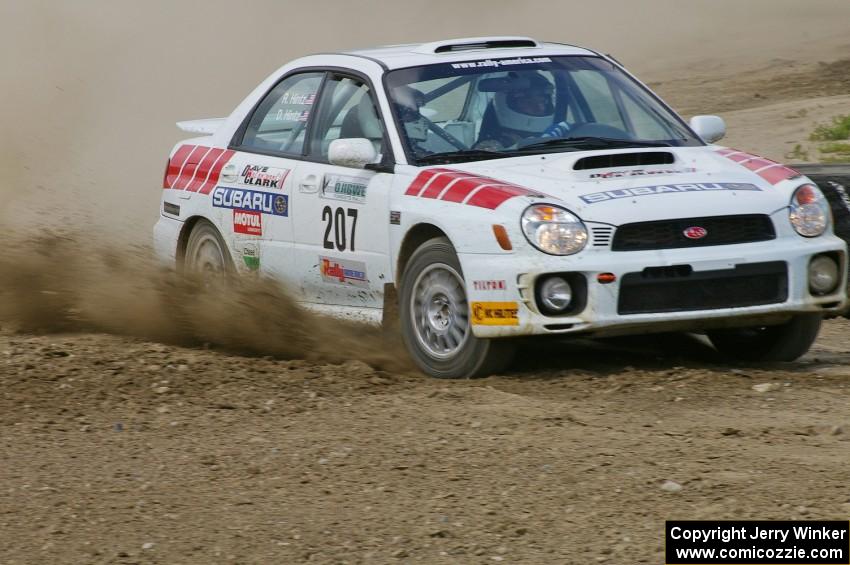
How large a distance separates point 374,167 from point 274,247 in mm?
873

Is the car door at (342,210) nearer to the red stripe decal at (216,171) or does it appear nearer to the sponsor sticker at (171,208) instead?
the red stripe decal at (216,171)

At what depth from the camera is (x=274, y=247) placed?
844 centimetres

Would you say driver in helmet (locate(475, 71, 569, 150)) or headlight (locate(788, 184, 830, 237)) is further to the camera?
driver in helmet (locate(475, 71, 569, 150))

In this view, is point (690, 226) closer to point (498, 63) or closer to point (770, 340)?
point (770, 340)

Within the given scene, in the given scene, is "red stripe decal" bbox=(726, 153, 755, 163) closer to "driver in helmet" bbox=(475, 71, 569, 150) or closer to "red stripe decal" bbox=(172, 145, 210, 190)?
"driver in helmet" bbox=(475, 71, 569, 150)

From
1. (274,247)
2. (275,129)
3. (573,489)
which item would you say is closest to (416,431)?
(573,489)

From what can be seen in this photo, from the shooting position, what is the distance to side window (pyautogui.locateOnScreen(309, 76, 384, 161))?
320 inches

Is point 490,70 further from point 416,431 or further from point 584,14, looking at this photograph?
point 584,14

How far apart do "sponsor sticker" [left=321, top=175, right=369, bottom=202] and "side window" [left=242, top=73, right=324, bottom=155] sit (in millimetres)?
448

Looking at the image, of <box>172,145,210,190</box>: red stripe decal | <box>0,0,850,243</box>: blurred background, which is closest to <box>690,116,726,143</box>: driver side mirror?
<box>172,145,210,190</box>: red stripe decal

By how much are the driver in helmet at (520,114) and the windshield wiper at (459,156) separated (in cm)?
6

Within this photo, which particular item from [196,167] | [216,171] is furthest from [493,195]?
[196,167]

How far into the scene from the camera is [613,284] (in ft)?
22.8

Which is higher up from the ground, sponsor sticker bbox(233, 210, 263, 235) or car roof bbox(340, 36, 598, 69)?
car roof bbox(340, 36, 598, 69)
